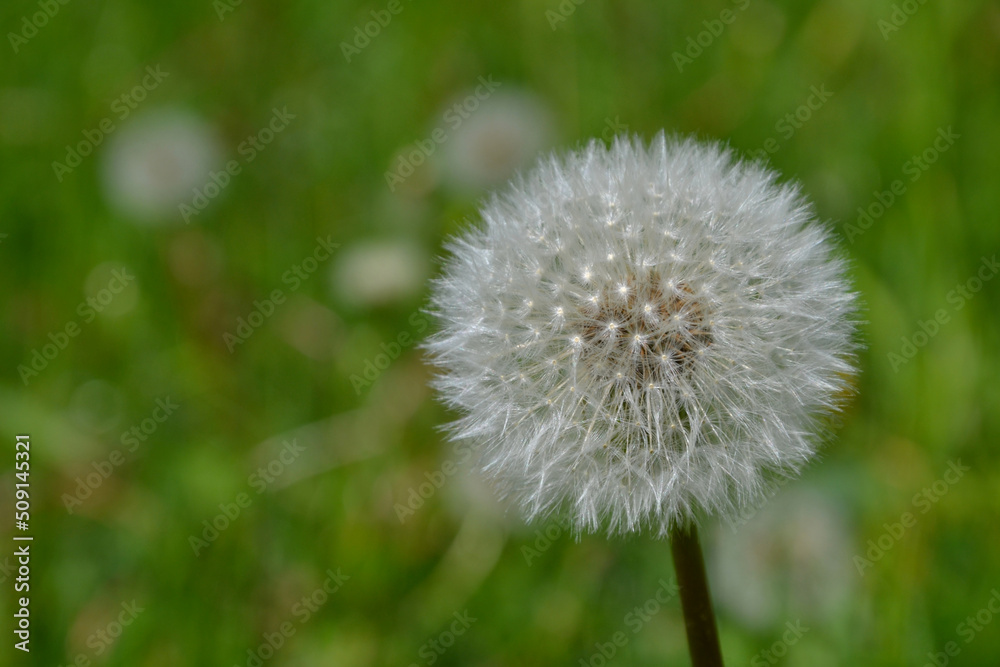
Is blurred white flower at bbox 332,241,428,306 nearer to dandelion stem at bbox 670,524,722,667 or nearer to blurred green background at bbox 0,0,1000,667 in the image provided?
blurred green background at bbox 0,0,1000,667

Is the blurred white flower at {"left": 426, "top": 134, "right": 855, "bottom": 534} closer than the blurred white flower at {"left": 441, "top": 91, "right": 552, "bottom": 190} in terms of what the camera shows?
Yes

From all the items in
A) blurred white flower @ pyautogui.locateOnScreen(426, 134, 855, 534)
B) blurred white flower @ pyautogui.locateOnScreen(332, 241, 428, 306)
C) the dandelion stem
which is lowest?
the dandelion stem

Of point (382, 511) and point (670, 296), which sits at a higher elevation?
point (670, 296)

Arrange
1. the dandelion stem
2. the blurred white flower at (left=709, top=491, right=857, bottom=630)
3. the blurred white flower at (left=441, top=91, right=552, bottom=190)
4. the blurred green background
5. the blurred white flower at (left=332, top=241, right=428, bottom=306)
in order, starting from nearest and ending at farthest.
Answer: the dandelion stem, the blurred white flower at (left=709, top=491, right=857, bottom=630), the blurred green background, the blurred white flower at (left=332, top=241, right=428, bottom=306), the blurred white flower at (left=441, top=91, right=552, bottom=190)

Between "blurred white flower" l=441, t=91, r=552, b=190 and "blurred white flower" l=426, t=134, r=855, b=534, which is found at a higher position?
"blurred white flower" l=441, t=91, r=552, b=190

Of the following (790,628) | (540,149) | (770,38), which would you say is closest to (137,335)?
(540,149)

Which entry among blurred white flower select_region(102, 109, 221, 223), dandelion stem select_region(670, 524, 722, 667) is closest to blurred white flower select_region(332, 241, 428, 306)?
blurred white flower select_region(102, 109, 221, 223)

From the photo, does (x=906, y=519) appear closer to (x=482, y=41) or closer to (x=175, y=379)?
(x=175, y=379)

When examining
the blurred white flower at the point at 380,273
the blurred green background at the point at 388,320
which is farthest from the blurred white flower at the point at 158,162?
the blurred white flower at the point at 380,273

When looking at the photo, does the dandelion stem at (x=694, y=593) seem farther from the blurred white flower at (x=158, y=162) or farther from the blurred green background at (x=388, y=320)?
the blurred white flower at (x=158, y=162)
